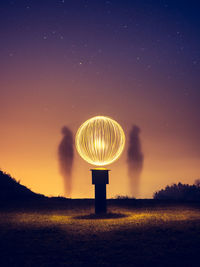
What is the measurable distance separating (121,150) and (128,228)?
3.91 metres


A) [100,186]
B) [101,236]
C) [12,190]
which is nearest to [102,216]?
[100,186]

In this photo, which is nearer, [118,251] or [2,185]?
[118,251]

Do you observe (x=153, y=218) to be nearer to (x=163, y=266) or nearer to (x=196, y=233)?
(x=196, y=233)

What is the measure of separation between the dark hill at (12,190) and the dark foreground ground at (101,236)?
4415 millimetres

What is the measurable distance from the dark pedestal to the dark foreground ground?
16.6 inches

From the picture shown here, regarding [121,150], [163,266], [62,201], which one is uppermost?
[121,150]

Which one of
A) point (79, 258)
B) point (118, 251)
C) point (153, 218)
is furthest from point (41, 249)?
point (153, 218)

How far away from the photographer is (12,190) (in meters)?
21.2

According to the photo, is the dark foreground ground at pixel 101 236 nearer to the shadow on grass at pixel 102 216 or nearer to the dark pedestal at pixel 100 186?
the shadow on grass at pixel 102 216

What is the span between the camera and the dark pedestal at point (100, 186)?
14367 millimetres

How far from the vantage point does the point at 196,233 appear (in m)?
9.84

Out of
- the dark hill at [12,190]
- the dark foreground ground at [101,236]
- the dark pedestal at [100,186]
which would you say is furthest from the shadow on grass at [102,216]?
the dark hill at [12,190]

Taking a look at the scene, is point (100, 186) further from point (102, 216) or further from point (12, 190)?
point (12, 190)

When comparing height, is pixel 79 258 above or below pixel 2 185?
below
